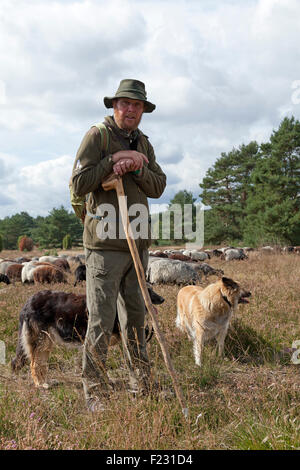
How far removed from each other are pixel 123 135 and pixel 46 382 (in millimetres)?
2906

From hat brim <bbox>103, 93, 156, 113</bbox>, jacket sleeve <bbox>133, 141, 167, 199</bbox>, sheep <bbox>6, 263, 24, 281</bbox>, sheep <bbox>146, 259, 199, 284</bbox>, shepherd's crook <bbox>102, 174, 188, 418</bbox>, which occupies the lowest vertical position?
sheep <bbox>6, 263, 24, 281</bbox>

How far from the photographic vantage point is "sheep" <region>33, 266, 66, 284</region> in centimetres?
1325

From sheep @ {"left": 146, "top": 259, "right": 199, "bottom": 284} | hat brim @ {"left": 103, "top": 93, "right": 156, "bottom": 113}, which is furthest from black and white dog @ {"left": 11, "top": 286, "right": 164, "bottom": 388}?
sheep @ {"left": 146, "top": 259, "right": 199, "bottom": 284}

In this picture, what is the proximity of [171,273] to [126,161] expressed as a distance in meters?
9.09

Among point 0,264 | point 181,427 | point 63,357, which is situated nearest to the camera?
point 181,427

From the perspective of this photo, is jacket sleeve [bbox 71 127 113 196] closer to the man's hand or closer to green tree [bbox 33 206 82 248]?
the man's hand

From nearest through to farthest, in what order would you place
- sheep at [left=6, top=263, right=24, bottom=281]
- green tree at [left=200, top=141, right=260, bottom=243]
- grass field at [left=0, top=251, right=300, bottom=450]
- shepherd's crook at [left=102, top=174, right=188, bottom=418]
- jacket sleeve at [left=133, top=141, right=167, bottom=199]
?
1. grass field at [left=0, top=251, right=300, bottom=450]
2. shepherd's crook at [left=102, top=174, right=188, bottom=418]
3. jacket sleeve at [left=133, top=141, right=167, bottom=199]
4. sheep at [left=6, top=263, right=24, bottom=281]
5. green tree at [left=200, top=141, right=260, bottom=243]

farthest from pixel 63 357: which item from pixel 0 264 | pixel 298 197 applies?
pixel 298 197

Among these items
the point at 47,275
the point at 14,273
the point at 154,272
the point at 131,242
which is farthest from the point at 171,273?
the point at 131,242

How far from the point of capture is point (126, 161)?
10.0ft

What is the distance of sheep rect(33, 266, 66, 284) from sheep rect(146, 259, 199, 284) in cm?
Answer: 353

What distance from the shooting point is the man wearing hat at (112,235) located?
10.2 feet

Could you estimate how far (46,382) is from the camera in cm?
405
